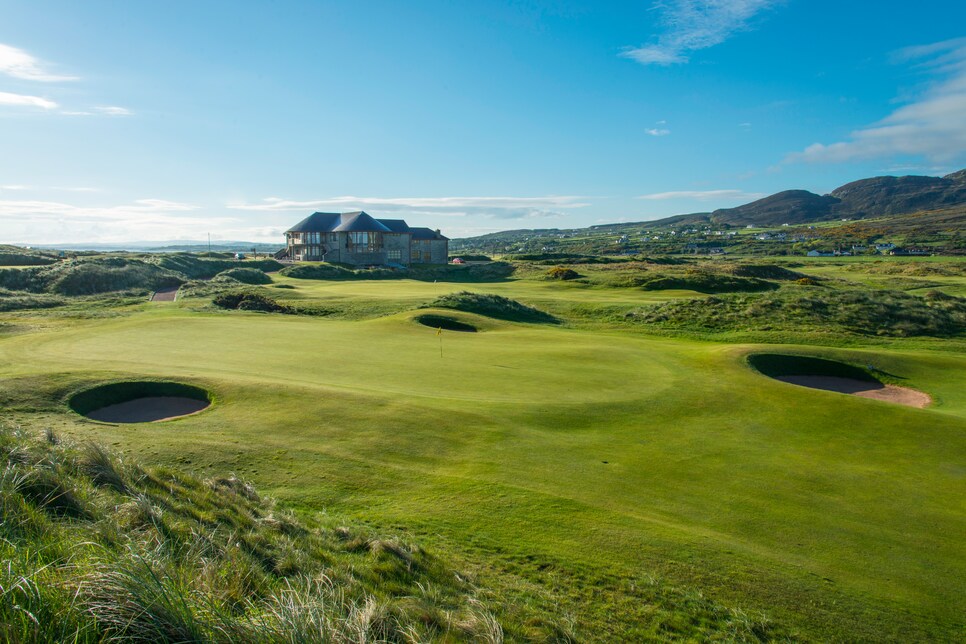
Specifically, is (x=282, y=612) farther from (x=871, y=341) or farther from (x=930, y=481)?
(x=871, y=341)

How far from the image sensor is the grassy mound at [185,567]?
3.48m

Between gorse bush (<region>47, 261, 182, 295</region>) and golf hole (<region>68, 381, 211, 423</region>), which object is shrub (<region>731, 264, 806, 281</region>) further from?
golf hole (<region>68, 381, 211, 423</region>)

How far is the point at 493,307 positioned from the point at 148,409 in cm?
2370

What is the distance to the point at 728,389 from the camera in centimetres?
1602

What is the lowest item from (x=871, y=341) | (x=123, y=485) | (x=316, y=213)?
(x=871, y=341)

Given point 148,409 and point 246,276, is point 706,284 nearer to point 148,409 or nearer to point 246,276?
point 246,276

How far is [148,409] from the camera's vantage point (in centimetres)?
1375

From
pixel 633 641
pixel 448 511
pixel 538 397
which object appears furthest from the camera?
pixel 538 397

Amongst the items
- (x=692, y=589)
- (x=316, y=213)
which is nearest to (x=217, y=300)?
(x=692, y=589)

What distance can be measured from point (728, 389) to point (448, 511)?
10497mm

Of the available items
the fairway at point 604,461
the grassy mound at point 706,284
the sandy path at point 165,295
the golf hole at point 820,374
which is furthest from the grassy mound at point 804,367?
the sandy path at point 165,295

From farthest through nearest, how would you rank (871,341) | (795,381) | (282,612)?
1. (871,341)
2. (795,381)
3. (282,612)

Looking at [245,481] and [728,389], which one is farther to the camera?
[728,389]

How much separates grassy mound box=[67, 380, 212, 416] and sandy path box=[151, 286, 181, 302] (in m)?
29.1
